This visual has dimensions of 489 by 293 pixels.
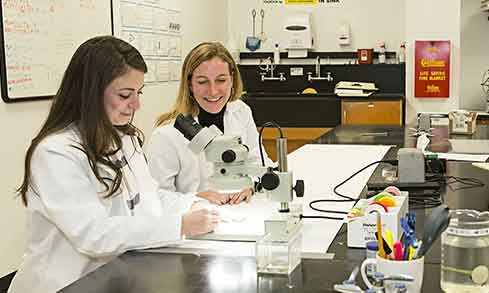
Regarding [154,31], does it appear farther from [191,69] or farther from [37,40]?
[191,69]

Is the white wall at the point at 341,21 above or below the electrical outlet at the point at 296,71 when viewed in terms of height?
above

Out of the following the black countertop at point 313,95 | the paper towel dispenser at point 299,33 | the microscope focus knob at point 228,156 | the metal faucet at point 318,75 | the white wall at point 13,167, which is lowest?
the white wall at point 13,167

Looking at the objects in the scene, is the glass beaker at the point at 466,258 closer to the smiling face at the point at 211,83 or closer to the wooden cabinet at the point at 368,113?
the smiling face at the point at 211,83

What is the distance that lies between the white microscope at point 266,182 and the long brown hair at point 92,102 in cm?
28

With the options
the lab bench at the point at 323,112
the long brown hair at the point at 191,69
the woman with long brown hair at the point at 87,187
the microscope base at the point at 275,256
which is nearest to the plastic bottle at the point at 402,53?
the lab bench at the point at 323,112

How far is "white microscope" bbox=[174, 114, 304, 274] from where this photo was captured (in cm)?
133

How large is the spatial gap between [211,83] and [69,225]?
1081 millimetres

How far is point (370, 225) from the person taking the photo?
147cm

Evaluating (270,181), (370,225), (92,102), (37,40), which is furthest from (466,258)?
(37,40)

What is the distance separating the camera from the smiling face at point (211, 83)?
2.45 m

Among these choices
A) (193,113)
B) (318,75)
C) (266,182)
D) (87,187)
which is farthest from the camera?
(318,75)

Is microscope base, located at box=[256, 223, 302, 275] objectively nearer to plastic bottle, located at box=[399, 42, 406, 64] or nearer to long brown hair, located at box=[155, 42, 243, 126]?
long brown hair, located at box=[155, 42, 243, 126]

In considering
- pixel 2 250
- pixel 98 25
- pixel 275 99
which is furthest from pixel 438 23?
pixel 2 250

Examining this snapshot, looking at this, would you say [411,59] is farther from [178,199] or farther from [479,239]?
[479,239]
